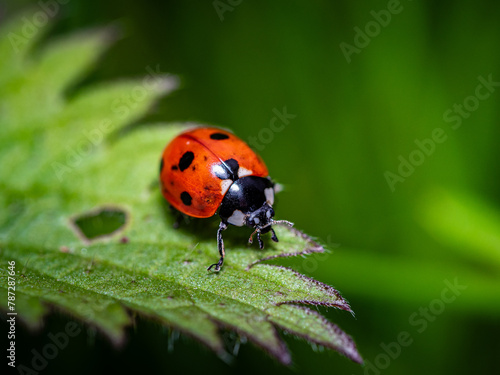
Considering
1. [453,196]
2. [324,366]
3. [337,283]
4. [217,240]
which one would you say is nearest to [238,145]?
[217,240]

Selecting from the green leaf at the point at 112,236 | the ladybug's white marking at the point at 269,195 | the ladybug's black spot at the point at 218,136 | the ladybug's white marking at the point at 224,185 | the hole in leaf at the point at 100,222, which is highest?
the ladybug's black spot at the point at 218,136

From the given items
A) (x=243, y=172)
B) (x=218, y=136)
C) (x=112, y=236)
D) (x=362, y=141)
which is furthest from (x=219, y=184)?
(x=362, y=141)

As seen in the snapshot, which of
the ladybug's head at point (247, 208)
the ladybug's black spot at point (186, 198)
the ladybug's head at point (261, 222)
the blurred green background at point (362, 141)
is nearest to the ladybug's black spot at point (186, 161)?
the ladybug's black spot at point (186, 198)

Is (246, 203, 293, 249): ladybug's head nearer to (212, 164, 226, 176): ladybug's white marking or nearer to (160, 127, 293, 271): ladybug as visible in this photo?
(160, 127, 293, 271): ladybug

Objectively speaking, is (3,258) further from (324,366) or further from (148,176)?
(324,366)

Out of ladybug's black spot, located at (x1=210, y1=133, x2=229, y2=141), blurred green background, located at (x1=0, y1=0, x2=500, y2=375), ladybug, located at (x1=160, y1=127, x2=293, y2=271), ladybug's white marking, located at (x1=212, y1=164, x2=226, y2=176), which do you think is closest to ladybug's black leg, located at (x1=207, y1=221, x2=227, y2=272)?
ladybug, located at (x1=160, y1=127, x2=293, y2=271)

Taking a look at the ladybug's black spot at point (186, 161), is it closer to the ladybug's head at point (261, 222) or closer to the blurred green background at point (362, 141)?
the ladybug's head at point (261, 222)

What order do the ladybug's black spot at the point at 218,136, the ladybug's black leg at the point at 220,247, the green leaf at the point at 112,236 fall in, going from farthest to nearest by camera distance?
the ladybug's black spot at the point at 218,136 → the ladybug's black leg at the point at 220,247 → the green leaf at the point at 112,236

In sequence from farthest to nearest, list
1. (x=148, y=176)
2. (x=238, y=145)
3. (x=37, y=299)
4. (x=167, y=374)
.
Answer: (x=167, y=374) < (x=148, y=176) < (x=238, y=145) < (x=37, y=299)
